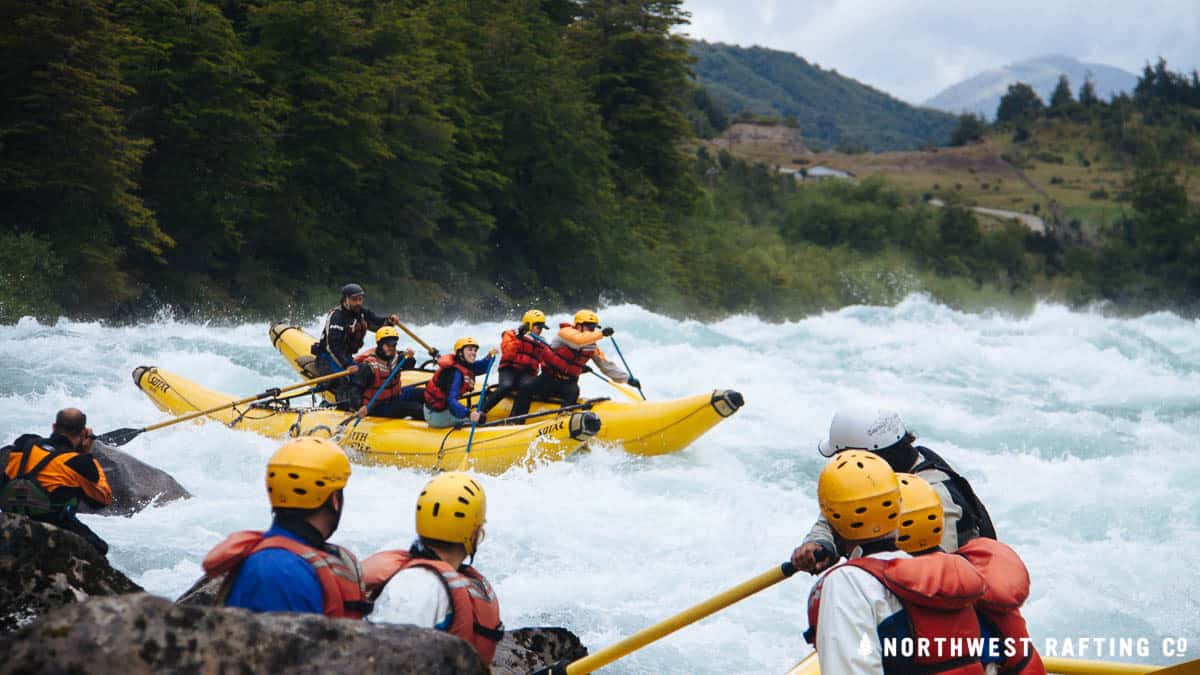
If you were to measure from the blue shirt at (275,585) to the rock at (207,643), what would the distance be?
221 mm

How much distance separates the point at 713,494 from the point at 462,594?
6.67m

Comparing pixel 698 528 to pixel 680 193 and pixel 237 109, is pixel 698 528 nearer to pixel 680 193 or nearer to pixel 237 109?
pixel 237 109

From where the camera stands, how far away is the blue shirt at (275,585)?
2.42 metres

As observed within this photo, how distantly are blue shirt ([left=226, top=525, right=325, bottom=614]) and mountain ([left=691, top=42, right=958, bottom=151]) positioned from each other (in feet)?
545

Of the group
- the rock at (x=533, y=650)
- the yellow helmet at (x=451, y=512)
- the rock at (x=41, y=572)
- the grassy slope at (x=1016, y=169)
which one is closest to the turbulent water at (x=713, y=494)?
the rock at (x=533, y=650)

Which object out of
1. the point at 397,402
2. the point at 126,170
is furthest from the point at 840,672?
the point at 126,170

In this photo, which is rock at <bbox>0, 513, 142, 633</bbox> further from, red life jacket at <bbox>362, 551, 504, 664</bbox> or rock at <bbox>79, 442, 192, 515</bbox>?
rock at <bbox>79, 442, 192, 515</bbox>

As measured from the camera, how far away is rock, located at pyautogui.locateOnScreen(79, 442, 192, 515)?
23.9 ft

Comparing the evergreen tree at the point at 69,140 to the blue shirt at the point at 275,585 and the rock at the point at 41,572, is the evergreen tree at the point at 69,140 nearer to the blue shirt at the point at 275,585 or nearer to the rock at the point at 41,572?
the rock at the point at 41,572

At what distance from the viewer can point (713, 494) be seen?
9211 millimetres

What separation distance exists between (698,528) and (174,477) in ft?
13.5

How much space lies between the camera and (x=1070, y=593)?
22.9ft

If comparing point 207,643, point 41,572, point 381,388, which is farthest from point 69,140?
point 207,643

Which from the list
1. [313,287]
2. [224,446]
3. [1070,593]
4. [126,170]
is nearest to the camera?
[1070,593]
